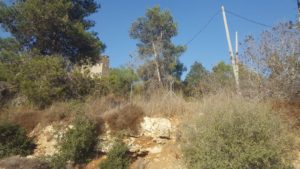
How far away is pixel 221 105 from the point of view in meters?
6.73

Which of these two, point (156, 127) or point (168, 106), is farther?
point (168, 106)

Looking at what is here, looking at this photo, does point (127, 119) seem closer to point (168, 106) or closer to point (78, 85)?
point (168, 106)

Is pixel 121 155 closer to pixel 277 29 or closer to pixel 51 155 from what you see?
pixel 51 155

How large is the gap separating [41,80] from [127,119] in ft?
14.0

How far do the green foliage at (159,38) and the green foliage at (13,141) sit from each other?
18.2 meters

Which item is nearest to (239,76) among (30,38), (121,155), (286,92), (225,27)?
(286,92)

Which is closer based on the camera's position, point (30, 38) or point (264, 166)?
point (264, 166)

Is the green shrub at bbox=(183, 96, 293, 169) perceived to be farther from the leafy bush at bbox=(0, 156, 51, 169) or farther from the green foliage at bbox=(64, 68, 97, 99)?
the green foliage at bbox=(64, 68, 97, 99)

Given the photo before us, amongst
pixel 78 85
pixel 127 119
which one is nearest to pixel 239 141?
pixel 127 119

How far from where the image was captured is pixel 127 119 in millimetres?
9000

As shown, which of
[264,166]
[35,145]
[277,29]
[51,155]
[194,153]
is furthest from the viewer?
[277,29]

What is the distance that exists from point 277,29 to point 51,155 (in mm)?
8734

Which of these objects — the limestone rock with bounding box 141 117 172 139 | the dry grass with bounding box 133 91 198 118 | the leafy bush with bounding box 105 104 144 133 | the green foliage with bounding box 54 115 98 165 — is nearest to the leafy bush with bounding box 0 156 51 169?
the green foliage with bounding box 54 115 98 165

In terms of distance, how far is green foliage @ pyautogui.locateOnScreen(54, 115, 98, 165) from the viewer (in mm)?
8298
